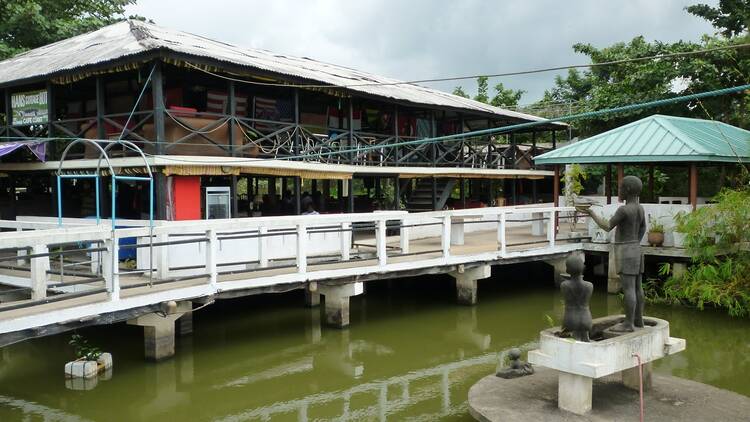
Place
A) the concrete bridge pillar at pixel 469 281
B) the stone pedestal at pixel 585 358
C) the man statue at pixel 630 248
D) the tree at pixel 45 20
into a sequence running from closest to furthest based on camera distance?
the stone pedestal at pixel 585 358 < the man statue at pixel 630 248 < the concrete bridge pillar at pixel 469 281 < the tree at pixel 45 20

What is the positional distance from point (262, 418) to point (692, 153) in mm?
11018

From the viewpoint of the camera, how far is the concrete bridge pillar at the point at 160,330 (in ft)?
31.8

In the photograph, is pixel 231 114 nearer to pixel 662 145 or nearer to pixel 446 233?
pixel 446 233

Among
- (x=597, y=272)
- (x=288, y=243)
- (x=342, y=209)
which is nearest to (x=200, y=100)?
(x=288, y=243)

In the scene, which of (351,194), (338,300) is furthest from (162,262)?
(351,194)

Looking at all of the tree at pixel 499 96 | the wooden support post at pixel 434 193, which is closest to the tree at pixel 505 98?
the tree at pixel 499 96

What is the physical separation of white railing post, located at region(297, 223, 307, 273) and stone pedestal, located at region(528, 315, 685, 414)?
4846 mm

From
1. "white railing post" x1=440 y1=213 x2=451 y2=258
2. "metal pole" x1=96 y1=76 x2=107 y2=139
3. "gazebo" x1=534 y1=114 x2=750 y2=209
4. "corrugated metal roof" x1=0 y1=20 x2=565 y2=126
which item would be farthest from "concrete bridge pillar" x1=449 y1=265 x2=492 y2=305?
"metal pole" x1=96 y1=76 x2=107 y2=139

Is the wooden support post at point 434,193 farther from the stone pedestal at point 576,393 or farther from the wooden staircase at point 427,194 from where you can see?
the stone pedestal at point 576,393

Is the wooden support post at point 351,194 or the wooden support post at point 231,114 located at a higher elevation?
the wooden support post at point 231,114

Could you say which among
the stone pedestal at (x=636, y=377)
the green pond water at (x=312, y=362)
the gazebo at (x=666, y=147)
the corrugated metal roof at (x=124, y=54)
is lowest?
the green pond water at (x=312, y=362)

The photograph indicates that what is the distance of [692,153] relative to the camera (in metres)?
14.4

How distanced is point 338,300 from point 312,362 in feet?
5.64

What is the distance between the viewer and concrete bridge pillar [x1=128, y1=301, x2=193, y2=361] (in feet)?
31.8
